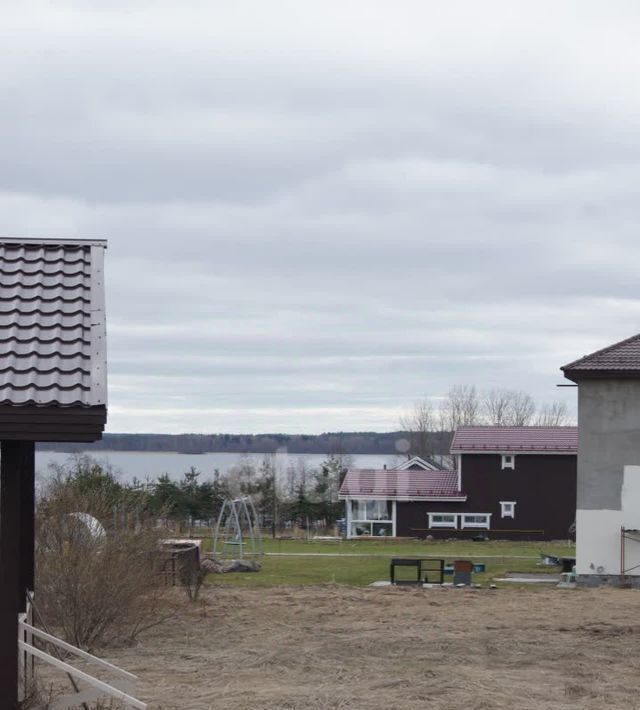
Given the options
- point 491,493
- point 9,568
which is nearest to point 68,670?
point 9,568

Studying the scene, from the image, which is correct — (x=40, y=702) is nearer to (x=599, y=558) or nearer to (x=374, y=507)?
(x=599, y=558)

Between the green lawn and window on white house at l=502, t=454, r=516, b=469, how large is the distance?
12.4 ft

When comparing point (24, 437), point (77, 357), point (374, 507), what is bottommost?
point (374, 507)

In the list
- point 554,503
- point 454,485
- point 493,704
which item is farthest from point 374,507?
point 493,704

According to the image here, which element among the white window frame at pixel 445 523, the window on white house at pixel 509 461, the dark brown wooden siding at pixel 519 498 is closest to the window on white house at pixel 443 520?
the white window frame at pixel 445 523

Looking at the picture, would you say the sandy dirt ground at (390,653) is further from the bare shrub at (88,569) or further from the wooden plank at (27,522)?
the wooden plank at (27,522)

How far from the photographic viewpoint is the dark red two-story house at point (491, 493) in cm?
4944

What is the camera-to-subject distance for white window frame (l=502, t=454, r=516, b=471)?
49.8 m

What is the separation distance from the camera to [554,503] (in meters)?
49.5

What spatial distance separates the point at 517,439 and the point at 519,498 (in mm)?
2442

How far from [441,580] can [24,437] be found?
20578 millimetres

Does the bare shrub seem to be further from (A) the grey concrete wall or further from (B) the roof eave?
(A) the grey concrete wall

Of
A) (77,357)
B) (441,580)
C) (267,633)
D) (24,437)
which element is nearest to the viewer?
(24,437)

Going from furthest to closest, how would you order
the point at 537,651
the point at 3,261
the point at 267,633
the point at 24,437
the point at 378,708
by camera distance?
1. the point at 267,633
2. the point at 537,651
3. the point at 378,708
4. the point at 3,261
5. the point at 24,437
